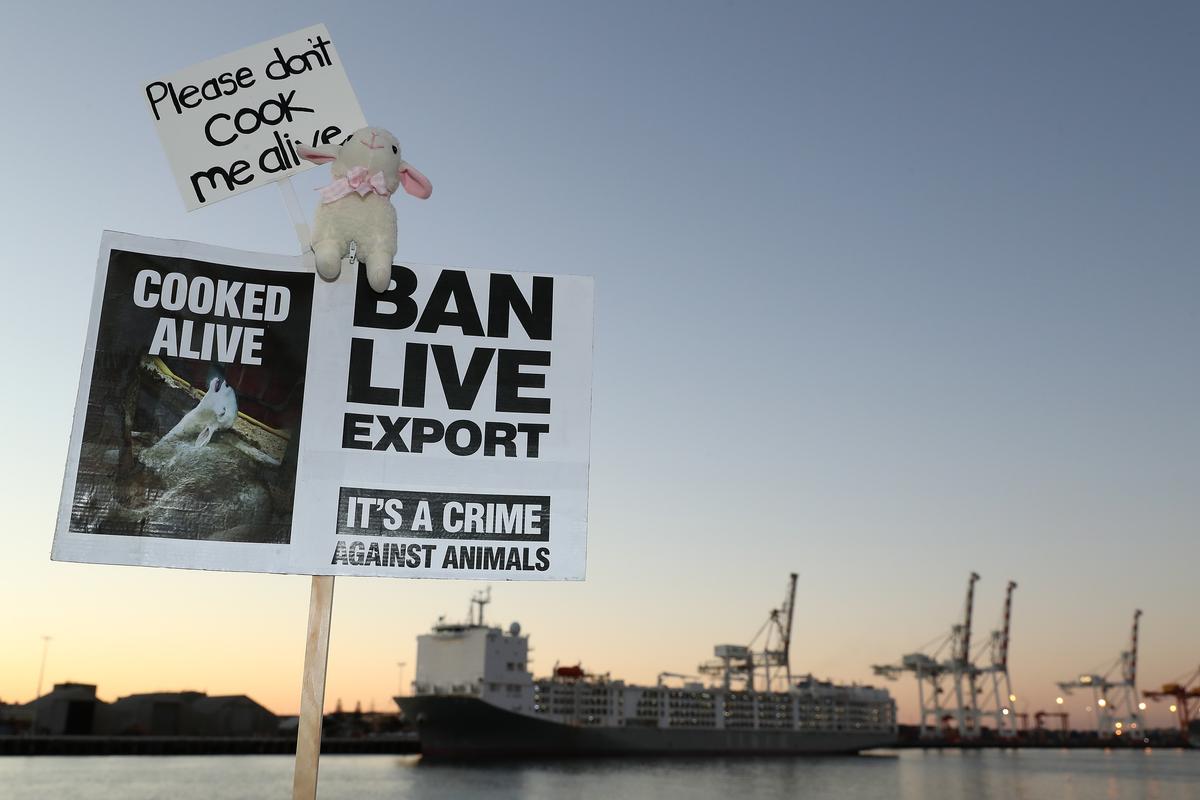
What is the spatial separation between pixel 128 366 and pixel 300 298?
0.68 m

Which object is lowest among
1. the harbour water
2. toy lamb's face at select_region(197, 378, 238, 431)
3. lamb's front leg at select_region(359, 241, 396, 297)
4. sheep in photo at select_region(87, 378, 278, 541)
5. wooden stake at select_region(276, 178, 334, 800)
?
the harbour water

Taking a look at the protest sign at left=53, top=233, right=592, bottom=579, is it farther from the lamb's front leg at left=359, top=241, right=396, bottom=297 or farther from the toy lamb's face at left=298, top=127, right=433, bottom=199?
the toy lamb's face at left=298, top=127, right=433, bottom=199

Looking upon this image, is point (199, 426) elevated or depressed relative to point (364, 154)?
depressed

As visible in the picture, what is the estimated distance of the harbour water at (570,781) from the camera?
157 ft

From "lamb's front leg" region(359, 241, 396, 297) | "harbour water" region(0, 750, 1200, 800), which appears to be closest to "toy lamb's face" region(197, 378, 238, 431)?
"lamb's front leg" region(359, 241, 396, 297)

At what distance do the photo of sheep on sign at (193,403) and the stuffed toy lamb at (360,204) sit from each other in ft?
0.69

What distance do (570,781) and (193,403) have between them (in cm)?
5534

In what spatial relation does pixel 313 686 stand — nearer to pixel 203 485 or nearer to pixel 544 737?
pixel 203 485

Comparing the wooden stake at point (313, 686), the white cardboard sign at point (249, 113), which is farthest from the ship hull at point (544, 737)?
the white cardboard sign at point (249, 113)

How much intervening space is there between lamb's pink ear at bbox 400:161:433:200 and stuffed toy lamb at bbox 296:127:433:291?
24mm

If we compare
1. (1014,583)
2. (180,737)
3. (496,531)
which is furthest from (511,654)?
(1014,583)

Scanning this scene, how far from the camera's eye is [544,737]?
73.8 m

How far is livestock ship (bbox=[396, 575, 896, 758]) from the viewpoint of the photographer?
69875mm

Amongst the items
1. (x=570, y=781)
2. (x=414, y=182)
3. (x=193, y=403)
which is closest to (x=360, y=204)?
(x=414, y=182)
